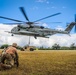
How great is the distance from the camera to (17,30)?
76.6 metres

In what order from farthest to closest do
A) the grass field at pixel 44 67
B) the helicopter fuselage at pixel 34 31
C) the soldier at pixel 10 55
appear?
1. the helicopter fuselage at pixel 34 31
2. the soldier at pixel 10 55
3. the grass field at pixel 44 67

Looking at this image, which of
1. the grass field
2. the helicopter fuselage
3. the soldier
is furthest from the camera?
the helicopter fuselage

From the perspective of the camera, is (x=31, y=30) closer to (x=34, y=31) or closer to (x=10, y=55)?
A: (x=34, y=31)

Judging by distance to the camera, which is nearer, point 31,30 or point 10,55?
point 10,55

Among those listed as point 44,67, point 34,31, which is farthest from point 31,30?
point 44,67

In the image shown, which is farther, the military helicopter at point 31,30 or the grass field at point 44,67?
the military helicopter at point 31,30

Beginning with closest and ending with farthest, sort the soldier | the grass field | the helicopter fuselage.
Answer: the grass field, the soldier, the helicopter fuselage

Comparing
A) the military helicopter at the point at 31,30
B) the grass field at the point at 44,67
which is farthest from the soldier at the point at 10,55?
the military helicopter at the point at 31,30

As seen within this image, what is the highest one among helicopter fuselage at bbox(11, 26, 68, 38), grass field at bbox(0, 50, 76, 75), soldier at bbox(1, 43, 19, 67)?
helicopter fuselage at bbox(11, 26, 68, 38)

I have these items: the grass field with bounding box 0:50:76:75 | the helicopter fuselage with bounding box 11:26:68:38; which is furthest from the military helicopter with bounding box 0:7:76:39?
the grass field with bounding box 0:50:76:75

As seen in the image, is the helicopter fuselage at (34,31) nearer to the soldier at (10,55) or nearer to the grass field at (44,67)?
the grass field at (44,67)

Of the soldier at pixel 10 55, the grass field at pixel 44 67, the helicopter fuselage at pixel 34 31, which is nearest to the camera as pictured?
the grass field at pixel 44 67

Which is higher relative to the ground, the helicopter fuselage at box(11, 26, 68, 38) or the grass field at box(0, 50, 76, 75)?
the helicopter fuselage at box(11, 26, 68, 38)

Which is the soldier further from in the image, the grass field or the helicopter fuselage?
the helicopter fuselage
